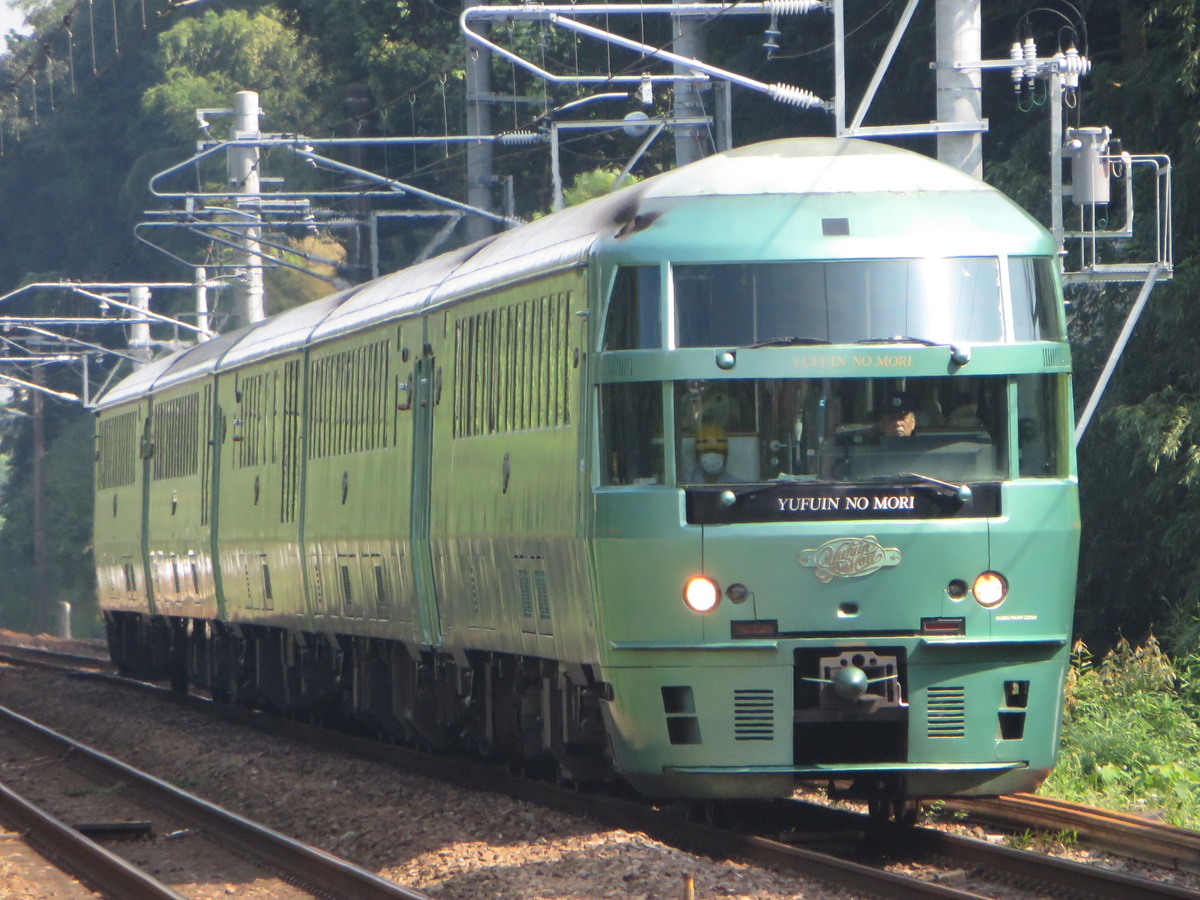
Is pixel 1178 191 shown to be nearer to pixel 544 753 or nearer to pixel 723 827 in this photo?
pixel 544 753

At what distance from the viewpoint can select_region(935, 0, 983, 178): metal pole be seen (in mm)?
14000

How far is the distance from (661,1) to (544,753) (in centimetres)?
1889

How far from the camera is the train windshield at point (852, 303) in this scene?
9688 mm

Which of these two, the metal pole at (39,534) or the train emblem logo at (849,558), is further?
the metal pole at (39,534)

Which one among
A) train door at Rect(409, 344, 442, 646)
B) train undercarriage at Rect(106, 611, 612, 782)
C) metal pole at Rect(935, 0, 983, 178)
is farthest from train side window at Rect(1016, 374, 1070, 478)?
train door at Rect(409, 344, 442, 646)

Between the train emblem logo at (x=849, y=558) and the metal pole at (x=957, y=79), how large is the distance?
5143 millimetres

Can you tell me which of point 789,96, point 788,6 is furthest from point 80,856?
point 788,6

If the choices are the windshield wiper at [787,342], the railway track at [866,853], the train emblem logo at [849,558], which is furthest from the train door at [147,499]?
the train emblem logo at [849,558]

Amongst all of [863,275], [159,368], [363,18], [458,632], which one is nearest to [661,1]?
[159,368]

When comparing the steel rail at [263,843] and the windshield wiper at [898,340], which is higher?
the windshield wiper at [898,340]

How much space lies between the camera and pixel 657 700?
9.62 metres

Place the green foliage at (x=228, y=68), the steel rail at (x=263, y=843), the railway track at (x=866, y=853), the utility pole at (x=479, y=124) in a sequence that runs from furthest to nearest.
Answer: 1. the green foliage at (x=228, y=68)
2. the utility pole at (x=479, y=124)
3. the steel rail at (x=263, y=843)
4. the railway track at (x=866, y=853)

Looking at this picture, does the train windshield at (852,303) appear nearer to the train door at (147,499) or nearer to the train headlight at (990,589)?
the train headlight at (990,589)

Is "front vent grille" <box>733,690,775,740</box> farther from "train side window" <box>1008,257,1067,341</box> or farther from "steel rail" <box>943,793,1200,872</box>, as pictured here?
"train side window" <box>1008,257,1067,341</box>
